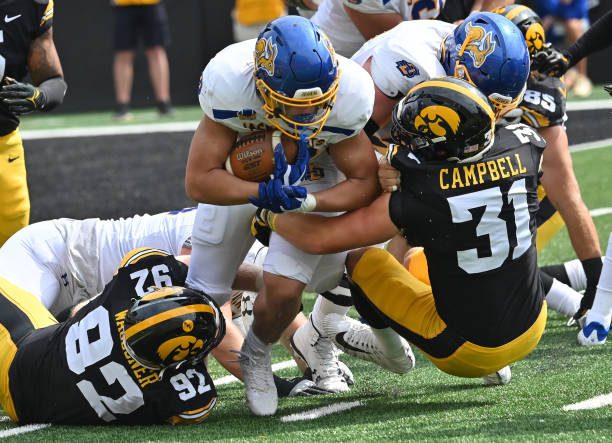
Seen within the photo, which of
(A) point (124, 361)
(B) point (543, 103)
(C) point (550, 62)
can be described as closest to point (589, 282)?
(B) point (543, 103)

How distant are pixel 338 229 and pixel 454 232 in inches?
15.2

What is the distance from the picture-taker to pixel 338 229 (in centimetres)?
376

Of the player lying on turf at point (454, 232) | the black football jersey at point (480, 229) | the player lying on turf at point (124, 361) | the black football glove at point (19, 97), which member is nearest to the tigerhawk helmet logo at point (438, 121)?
the player lying on turf at point (454, 232)

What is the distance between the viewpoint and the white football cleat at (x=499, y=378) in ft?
13.5

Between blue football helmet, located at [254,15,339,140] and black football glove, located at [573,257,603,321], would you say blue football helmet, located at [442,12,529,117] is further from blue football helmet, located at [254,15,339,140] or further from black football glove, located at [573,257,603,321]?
black football glove, located at [573,257,603,321]

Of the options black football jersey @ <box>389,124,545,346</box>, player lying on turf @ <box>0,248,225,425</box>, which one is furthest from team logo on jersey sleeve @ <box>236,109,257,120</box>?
player lying on turf @ <box>0,248,225,425</box>

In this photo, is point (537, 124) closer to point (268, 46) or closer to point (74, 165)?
point (268, 46)

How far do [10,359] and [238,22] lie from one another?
31.3ft

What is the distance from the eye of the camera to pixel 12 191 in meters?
5.09

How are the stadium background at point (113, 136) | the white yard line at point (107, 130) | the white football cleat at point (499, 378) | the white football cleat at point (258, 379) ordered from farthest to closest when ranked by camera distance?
the white yard line at point (107, 130)
the stadium background at point (113, 136)
the white football cleat at point (499, 378)
the white football cleat at point (258, 379)

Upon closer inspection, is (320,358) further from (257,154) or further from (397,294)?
(257,154)

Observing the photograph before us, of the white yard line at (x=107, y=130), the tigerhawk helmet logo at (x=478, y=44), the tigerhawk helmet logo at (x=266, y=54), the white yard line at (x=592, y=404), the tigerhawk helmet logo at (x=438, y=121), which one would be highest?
the tigerhawk helmet logo at (x=266, y=54)

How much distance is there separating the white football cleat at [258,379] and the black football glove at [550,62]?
1.85 meters

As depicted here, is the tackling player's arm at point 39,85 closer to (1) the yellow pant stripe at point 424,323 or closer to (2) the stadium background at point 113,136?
(1) the yellow pant stripe at point 424,323
